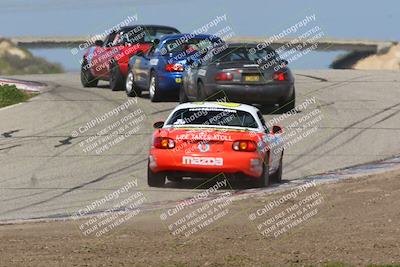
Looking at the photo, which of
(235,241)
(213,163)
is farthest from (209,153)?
(235,241)

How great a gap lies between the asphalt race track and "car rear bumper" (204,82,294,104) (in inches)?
23.9

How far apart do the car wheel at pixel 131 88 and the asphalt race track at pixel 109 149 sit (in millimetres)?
281

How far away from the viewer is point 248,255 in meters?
8.66

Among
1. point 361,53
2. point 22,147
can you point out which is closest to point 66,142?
point 22,147

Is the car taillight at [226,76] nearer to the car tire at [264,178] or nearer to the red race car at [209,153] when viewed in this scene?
the red race car at [209,153]

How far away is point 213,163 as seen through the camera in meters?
13.3

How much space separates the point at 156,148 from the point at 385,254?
17.6ft

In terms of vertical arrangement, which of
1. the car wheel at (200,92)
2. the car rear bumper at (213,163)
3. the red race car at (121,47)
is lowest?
the red race car at (121,47)

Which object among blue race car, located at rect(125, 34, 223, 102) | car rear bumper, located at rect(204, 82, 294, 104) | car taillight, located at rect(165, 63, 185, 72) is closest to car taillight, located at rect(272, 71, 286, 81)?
car rear bumper, located at rect(204, 82, 294, 104)

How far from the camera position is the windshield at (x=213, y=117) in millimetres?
13938

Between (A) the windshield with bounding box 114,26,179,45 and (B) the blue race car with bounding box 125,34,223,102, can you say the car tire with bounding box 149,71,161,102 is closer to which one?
(B) the blue race car with bounding box 125,34,223,102

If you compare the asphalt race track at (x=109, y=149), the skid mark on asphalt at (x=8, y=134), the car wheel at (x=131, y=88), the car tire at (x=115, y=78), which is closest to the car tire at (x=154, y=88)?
the asphalt race track at (x=109, y=149)

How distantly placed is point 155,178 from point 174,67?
9312 mm

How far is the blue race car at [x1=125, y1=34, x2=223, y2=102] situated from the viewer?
22.6 metres
